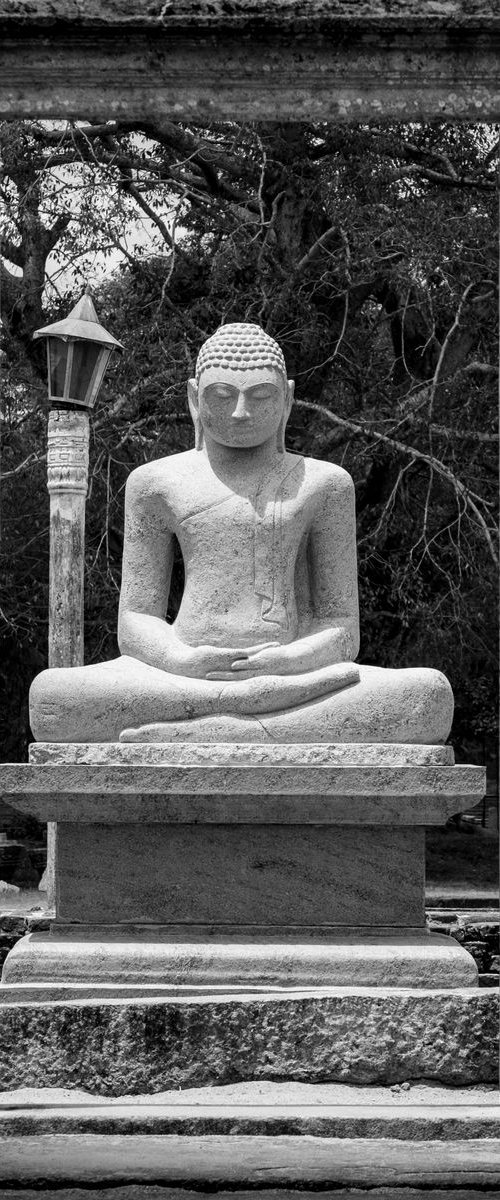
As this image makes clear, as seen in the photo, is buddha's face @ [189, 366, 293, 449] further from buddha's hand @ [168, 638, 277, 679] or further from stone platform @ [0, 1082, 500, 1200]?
stone platform @ [0, 1082, 500, 1200]

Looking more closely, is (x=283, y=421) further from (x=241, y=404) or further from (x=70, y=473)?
(x=70, y=473)

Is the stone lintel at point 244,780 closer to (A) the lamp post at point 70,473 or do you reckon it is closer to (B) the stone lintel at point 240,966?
(B) the stone lintel at point 240,966

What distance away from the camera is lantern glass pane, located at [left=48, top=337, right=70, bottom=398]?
Result: 7.34m

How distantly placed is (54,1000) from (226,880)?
25.7 inches

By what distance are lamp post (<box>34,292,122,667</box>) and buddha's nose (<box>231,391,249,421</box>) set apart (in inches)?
72.2

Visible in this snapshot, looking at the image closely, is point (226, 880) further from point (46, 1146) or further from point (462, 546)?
point (462, 546)

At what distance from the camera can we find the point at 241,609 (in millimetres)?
5562

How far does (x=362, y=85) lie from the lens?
3037 mm

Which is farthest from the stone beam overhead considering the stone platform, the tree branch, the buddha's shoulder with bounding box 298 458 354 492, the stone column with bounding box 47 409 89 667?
the tree branch

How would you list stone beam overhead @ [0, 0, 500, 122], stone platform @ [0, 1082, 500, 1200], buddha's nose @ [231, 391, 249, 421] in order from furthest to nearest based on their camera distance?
buddha's nose @ [231, 391, 249, 421], stone platform @ [0, 1082, 500, 1200], stone beam overhead @ [0, 0, 500, 122]

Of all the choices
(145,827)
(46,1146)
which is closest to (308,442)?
(145,827)

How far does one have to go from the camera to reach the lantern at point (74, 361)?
289 inches

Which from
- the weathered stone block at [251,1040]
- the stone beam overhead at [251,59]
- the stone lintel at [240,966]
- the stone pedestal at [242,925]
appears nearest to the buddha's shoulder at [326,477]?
the stone pedestal at [242,925]

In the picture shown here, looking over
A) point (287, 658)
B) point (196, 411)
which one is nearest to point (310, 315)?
point (196, 411)
